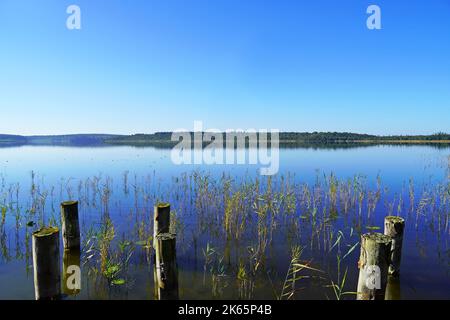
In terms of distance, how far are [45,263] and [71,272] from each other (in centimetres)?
208

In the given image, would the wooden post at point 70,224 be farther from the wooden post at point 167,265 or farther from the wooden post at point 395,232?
the wooden post at point 395,232

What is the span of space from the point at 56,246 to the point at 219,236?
4858 mm

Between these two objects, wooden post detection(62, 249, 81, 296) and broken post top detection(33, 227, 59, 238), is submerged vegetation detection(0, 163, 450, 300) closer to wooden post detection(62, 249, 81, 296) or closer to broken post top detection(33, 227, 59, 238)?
wooden post detection(62, 249, 81, 296)

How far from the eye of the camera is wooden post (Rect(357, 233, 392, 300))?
3986 mm

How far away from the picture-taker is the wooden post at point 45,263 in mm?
4395

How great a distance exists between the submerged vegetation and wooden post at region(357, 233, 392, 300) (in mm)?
684

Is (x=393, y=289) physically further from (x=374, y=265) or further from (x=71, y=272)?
(x=71, y=272)

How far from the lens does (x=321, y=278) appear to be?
5.90 metres

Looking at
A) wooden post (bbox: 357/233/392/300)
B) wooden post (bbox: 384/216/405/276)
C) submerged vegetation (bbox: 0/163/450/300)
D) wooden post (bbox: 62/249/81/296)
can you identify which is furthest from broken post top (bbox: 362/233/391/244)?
wooden post (bbox: 62/249/81/296)

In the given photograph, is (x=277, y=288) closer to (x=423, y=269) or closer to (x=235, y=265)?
(x=235, y=265)

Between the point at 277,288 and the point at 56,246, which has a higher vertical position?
the point at 56,246

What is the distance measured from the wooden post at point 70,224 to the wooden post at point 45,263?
257cm

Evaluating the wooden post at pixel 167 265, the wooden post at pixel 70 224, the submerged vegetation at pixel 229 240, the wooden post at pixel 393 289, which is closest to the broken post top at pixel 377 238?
the submerged vegetation at pixel 229 240
